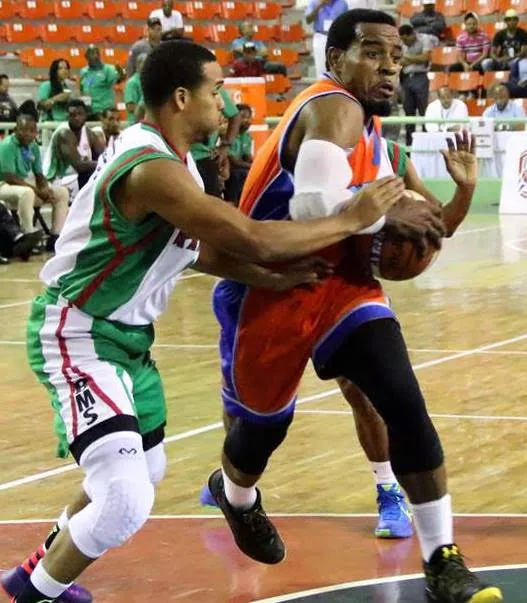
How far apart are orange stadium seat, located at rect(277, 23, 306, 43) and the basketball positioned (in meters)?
20.0

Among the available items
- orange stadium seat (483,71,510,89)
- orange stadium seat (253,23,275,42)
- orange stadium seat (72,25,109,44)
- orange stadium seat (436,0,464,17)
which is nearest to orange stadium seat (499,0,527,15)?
orange stadium seat (436,0,464,17)

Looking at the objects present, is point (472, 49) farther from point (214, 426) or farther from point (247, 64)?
point (214, 426)

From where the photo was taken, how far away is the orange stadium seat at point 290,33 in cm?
2403

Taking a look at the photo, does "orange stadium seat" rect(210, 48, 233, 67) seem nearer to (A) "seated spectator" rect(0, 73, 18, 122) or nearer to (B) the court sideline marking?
(A) "seated spectator" rect(0, 73, 18, 122)

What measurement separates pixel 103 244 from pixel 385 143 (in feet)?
4.35

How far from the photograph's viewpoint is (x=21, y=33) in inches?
879

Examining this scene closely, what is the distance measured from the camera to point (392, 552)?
474 centimetres

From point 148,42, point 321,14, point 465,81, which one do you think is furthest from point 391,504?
point 465,81

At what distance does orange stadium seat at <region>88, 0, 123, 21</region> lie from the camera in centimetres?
2305

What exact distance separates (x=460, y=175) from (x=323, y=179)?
2.23ft

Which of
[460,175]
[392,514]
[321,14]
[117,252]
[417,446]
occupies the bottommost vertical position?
[321,14]

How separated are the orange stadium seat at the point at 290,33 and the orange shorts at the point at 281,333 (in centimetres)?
1978

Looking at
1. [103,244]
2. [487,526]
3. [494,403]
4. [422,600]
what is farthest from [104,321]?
[494,403]

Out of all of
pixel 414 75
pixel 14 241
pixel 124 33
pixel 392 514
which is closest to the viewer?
pixel 392 514
